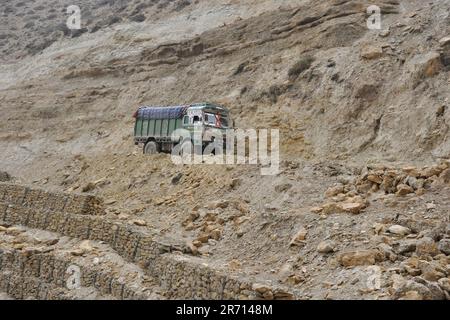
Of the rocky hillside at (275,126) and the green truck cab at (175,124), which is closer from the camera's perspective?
the rocky hillside at (275,126)

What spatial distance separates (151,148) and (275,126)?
5.12 meters

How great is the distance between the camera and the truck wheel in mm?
23031

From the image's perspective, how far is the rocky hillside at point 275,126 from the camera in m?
11.0

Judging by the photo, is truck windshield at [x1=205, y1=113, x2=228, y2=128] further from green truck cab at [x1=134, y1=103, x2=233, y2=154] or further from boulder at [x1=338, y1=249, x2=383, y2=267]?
boulder at [x1=338, y1=249, x2=383, y2=267]

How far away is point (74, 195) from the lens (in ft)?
51.0

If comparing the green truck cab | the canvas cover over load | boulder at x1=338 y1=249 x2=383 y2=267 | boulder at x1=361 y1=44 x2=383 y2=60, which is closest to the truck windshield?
the green truck cab

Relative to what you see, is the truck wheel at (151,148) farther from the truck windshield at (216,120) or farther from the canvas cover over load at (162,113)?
the truck windshield at (216,120)

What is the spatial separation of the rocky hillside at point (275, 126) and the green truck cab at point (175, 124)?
3.12ft

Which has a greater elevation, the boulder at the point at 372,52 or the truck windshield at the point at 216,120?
the boulder at the point at 372,52

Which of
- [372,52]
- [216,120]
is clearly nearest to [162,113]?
[216,120]

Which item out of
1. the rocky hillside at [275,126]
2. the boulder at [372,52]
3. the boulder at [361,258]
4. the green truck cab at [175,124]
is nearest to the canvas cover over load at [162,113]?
the green truck cab at [175,124]

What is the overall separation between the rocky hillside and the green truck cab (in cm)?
95

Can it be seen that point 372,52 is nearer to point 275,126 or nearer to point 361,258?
point 275,126

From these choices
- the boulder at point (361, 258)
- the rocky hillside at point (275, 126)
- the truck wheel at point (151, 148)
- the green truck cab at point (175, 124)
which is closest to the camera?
the boulder at point (361, 258)
